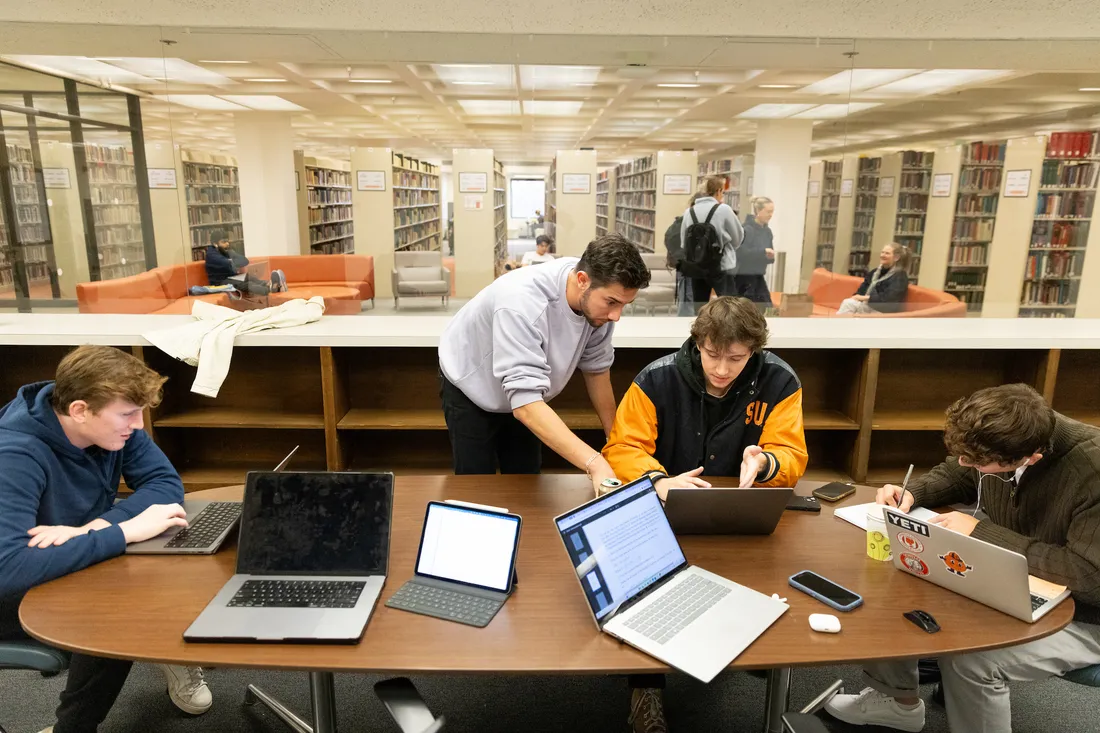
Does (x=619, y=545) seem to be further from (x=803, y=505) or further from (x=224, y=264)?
(x=224, y=264)

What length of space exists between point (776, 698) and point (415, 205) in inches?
198

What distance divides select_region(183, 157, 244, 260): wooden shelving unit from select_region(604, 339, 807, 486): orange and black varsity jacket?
13.6 feet

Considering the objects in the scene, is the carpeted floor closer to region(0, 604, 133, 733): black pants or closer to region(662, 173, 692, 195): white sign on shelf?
region(0, 604, 133, 733): black pants

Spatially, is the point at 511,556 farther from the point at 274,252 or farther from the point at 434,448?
the point at 274,252

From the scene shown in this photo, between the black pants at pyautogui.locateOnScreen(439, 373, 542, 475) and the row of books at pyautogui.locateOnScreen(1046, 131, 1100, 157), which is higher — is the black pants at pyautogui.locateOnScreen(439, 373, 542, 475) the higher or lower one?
the lower one

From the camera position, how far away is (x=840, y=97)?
192 inches

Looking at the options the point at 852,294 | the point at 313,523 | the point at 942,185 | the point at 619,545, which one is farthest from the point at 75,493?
the point at 942,185

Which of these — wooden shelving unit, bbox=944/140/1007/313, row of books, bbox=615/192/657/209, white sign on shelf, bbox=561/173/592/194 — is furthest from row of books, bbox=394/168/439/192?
wooden shelving unit, bbox=944/140/1007/313

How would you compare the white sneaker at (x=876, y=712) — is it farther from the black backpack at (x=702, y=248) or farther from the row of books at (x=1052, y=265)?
the row of books at (x=1052, y=265)

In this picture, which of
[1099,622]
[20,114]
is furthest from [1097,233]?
[20,114]

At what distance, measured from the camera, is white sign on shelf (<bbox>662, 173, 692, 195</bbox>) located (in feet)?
19.7

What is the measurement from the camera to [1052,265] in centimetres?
650

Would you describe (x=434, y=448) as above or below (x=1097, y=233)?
below

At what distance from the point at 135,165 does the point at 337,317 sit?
12.6 feet
